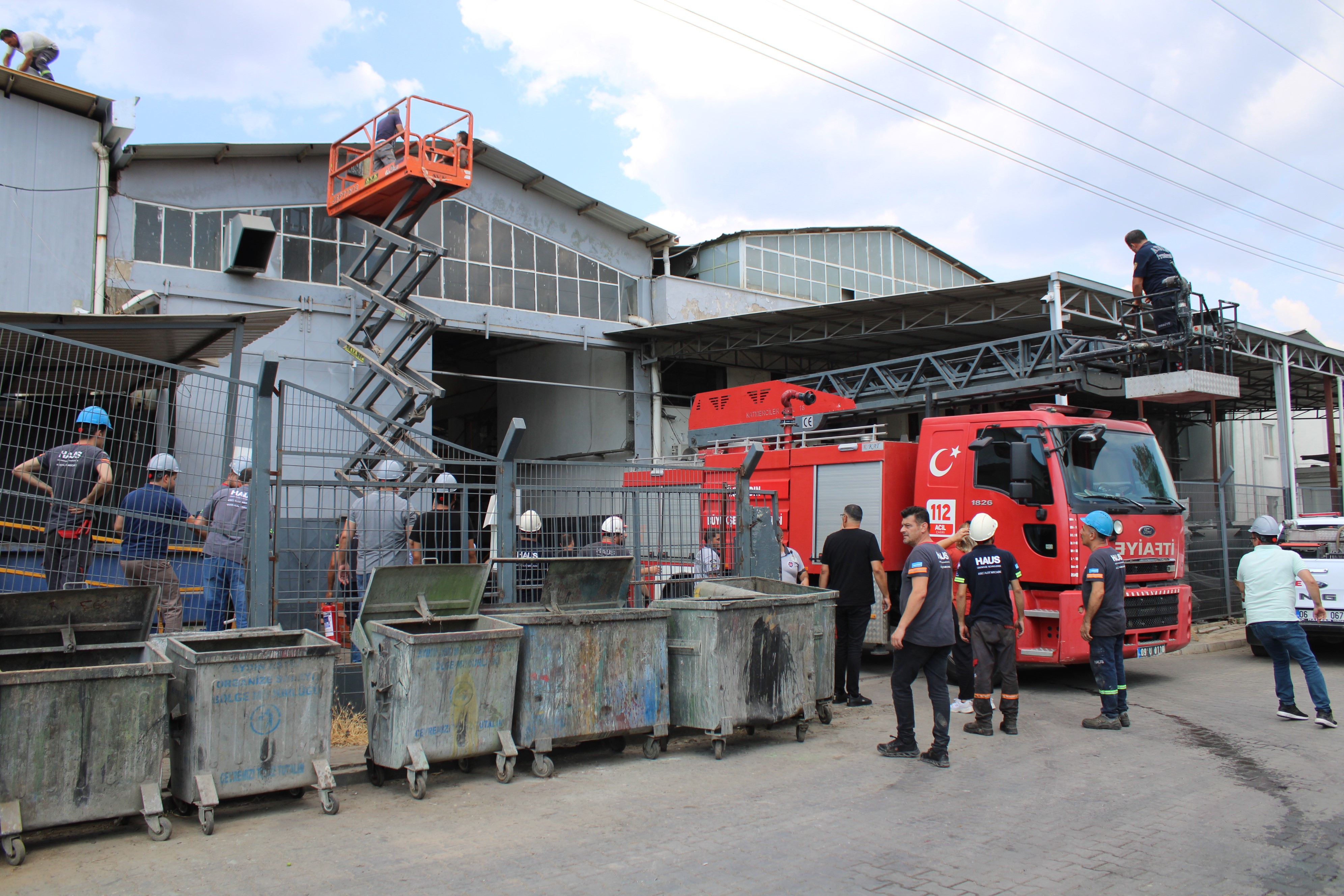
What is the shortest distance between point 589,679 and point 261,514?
264cm

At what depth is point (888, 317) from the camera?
2033cm

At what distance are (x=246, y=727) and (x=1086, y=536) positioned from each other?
22.4 feet

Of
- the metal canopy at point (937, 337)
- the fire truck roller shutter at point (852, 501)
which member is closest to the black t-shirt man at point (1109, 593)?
the fire truck roller shutter at point (852, 501)

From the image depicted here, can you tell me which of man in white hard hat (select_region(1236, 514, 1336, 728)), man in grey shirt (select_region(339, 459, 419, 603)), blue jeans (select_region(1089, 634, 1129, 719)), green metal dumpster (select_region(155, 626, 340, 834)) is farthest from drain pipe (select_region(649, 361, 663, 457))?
green metal dumpster (select_region(155, 626, 340, 834))

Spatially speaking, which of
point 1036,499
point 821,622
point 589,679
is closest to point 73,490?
point 589,679

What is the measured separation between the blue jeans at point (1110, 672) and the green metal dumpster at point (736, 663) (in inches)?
103

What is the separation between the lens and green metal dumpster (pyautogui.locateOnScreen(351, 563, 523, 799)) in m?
5.52

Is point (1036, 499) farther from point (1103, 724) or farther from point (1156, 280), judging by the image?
point (1156, 280)

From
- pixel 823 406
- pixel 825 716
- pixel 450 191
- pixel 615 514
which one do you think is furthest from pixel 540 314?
pixel 825 716

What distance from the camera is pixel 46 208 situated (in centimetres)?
1477

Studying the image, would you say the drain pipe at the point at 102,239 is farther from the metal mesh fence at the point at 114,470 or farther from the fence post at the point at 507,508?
the fence post at the point at 507,508

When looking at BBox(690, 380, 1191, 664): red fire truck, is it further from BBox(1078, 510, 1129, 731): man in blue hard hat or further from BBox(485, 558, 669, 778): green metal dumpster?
BBox(485, 558, 669, 778): green metal dumpster

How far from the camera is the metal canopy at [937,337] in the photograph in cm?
1691

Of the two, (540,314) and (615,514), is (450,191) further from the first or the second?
(615,514)
